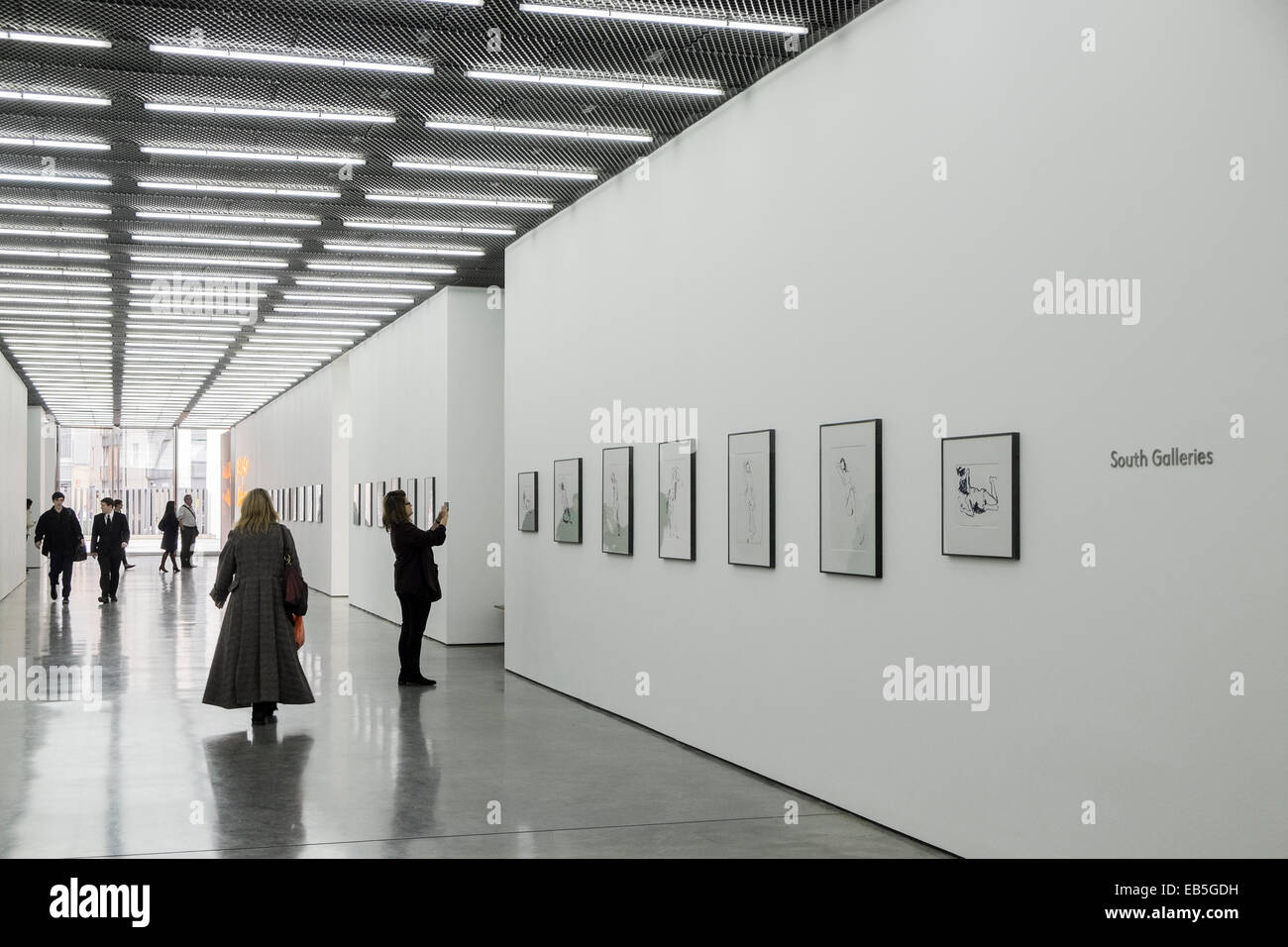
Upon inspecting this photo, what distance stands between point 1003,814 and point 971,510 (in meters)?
1.43

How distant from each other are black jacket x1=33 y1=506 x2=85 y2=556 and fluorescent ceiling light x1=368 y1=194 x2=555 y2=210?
479 inches

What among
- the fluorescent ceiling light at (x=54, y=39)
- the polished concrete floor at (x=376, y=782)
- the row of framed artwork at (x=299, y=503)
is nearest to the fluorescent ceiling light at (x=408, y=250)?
the polished concrete floor at (x=376, y=782)

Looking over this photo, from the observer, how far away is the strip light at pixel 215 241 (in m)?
12.9

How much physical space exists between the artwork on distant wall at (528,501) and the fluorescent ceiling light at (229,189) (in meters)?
3.42

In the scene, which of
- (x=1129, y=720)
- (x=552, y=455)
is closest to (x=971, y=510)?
(x=1129, y=720)

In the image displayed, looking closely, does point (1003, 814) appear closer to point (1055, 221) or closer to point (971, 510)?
point (971, 510)

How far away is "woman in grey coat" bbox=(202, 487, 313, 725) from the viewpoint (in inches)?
383

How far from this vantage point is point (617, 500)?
10.4m

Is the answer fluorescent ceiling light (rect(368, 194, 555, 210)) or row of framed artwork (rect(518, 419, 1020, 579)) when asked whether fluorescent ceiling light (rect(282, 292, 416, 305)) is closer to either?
fluorescent ceiling light (rect(368, 194, 555, 210))

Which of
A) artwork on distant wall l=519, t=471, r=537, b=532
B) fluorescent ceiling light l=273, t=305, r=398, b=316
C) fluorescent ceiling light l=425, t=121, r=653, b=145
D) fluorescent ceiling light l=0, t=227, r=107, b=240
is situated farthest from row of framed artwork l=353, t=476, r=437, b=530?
fluorescent ceiling light l=425, t=121, r=653, b=145

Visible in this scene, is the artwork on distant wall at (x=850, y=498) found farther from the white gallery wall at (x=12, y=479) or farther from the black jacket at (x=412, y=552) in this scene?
the white gallery wall at (x=12, y=479)

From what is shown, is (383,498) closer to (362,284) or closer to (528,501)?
(362,284)

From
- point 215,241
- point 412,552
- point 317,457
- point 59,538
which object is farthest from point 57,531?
point 412,552

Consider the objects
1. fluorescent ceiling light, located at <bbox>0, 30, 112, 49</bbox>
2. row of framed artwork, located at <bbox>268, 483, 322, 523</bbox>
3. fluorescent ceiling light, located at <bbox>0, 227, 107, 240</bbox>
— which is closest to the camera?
fluorescent ceiling light, located at <bbox>0, 30, 112, 49</bbox>
